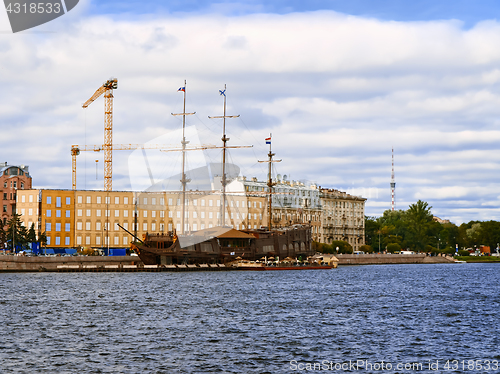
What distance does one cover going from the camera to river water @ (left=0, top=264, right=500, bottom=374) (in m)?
29.2

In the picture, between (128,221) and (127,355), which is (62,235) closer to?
(128,221)

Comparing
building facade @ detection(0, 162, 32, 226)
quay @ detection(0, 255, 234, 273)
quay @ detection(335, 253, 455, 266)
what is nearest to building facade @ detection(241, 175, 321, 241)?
quay @ detection(335, 253, 455, 266)

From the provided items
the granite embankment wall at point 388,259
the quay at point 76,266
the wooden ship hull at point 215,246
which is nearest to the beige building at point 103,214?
the wooden ship hull at point 215,246

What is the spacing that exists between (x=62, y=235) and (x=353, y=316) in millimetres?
110636

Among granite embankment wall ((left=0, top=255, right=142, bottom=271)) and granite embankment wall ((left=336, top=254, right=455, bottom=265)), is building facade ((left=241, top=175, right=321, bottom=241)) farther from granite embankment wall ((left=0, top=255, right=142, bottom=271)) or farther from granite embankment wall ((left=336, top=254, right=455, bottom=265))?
granite embankment wall ((left=0, top=255, right=142, bottom=271))

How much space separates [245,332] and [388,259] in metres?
140

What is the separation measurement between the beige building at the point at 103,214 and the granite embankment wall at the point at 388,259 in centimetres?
2600

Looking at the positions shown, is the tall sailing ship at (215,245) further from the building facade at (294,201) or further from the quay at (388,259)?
the building facade at (294,201)

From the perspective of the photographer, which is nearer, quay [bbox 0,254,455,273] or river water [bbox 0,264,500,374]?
river water [bbox 0,264,500,374]

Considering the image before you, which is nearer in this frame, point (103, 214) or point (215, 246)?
point (215, 246)

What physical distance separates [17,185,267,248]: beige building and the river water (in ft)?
271

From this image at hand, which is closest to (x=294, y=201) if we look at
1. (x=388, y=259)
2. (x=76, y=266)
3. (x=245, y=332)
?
(x=388, y=259)

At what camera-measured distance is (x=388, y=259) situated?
6831 inches

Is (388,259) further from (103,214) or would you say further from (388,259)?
(103,214)
